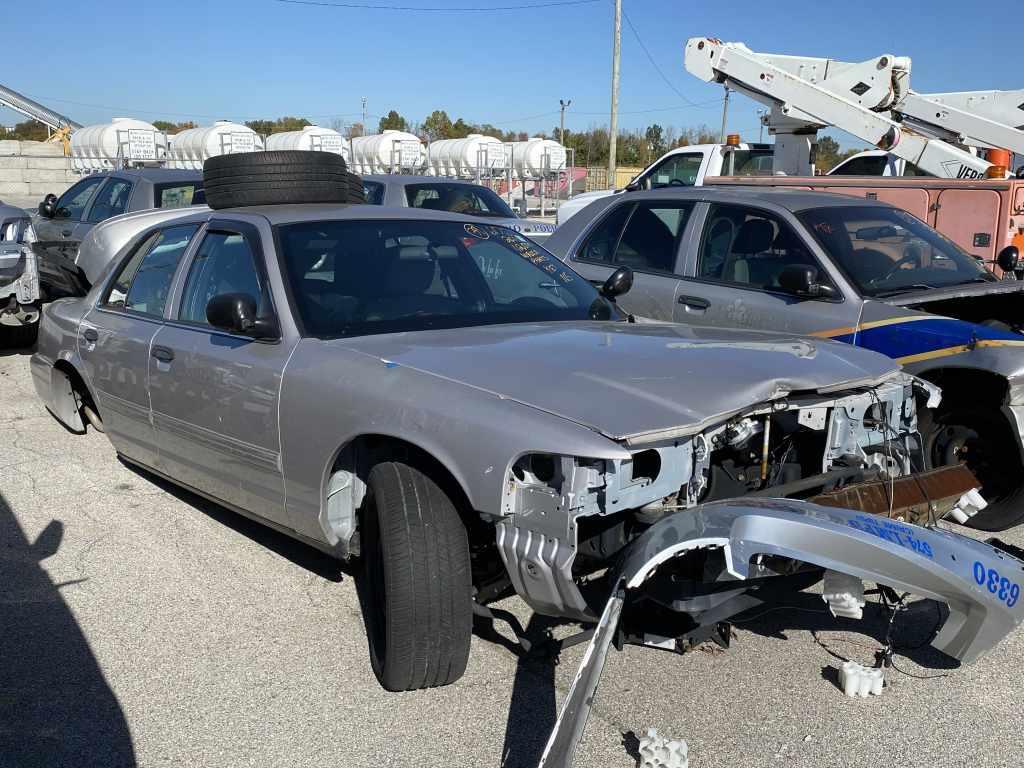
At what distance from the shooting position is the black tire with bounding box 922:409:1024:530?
4883mm

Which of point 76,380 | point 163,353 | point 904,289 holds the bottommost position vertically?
point 76,380

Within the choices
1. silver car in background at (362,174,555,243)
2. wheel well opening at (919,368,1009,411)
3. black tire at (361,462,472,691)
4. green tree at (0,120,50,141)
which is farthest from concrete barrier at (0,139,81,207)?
black tire at (361,462,472,691)

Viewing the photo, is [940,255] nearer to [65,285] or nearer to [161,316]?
[161,316]

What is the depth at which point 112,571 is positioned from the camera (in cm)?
448

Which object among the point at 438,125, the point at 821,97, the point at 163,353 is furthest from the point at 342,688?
the point at 438,125

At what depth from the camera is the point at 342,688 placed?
137 inches

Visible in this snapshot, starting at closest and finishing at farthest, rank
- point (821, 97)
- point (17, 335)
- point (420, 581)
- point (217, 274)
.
Result: point (420, 581)
point (217, 274)
point (17, 335)
point (821, 97)

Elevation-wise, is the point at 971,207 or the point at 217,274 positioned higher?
the point at 971,207

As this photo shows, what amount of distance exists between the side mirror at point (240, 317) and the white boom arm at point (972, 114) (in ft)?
35.2

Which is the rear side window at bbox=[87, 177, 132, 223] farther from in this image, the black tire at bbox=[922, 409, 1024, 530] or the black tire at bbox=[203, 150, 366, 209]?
the black tire at bbox=[922, 409, 1024, 530]

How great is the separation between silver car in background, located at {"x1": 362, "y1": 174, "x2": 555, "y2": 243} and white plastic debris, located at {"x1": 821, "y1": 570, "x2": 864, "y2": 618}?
9096mm

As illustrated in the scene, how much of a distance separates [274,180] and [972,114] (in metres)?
10.3

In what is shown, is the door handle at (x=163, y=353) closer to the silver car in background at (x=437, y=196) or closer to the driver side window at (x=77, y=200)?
the silver car in background at (x=437, y=196)

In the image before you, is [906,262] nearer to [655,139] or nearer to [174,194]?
[174,194]
